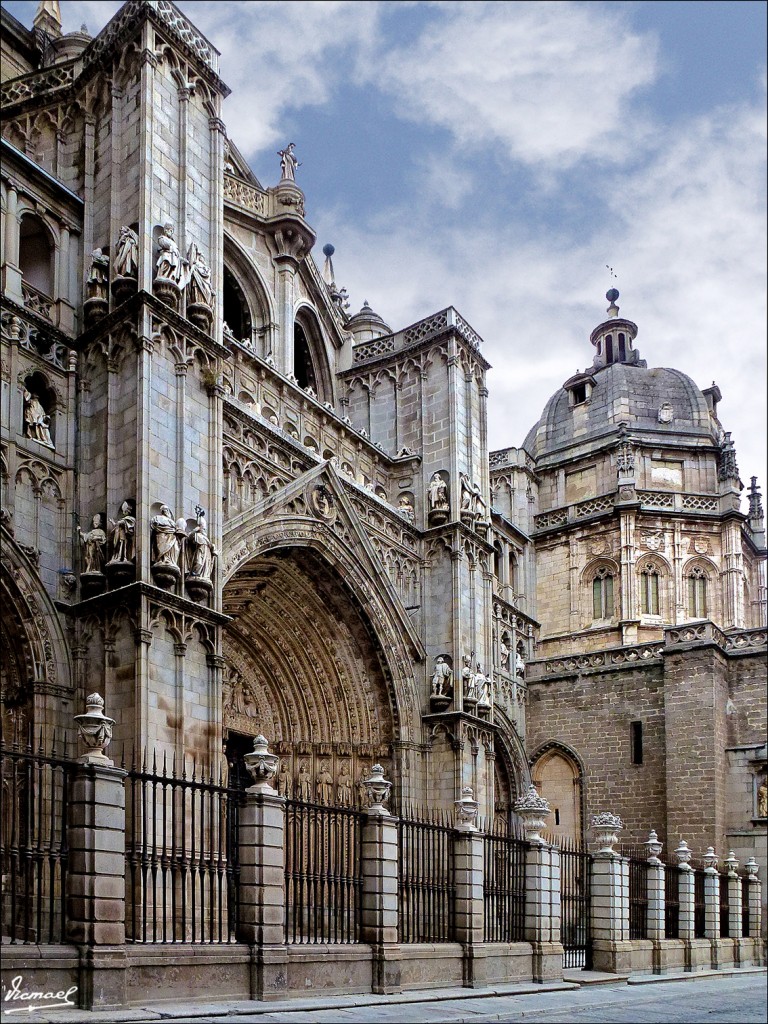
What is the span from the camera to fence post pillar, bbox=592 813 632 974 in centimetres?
2081

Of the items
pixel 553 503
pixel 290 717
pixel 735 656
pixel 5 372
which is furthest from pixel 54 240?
pixel 553 503

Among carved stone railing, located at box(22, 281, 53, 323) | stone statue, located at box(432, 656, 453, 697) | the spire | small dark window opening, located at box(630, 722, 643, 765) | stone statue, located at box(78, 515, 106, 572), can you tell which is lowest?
small dark window opening, located at box(630, 722, 643, 765)

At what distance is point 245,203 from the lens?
26.9 m

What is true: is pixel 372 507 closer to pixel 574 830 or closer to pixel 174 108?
pixel 174 108

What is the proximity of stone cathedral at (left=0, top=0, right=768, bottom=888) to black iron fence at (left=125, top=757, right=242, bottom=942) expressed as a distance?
96 centimetres

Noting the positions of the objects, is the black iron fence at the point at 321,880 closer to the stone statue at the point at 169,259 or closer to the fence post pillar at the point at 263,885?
the fence post pillar at the point at 263,885

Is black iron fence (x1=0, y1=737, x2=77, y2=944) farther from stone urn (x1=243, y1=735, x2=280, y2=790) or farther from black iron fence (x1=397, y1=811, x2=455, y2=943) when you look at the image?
black iron fence (x1=397, y1=811, x2=455, y2=943)

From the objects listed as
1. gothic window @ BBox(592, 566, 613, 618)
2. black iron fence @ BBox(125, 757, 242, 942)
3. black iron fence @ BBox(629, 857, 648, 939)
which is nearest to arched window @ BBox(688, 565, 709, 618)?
gothic window @ BBox(592, 566, 613, 618)

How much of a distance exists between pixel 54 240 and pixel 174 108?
312 cm

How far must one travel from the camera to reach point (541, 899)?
18.8 meters

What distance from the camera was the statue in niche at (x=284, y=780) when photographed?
23656mm

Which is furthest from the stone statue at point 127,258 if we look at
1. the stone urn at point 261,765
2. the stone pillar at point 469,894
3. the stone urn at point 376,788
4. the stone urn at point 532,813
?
the stone urn at point 532,813

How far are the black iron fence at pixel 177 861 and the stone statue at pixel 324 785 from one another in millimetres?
6452

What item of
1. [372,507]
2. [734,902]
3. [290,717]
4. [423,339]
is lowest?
[734,902]
